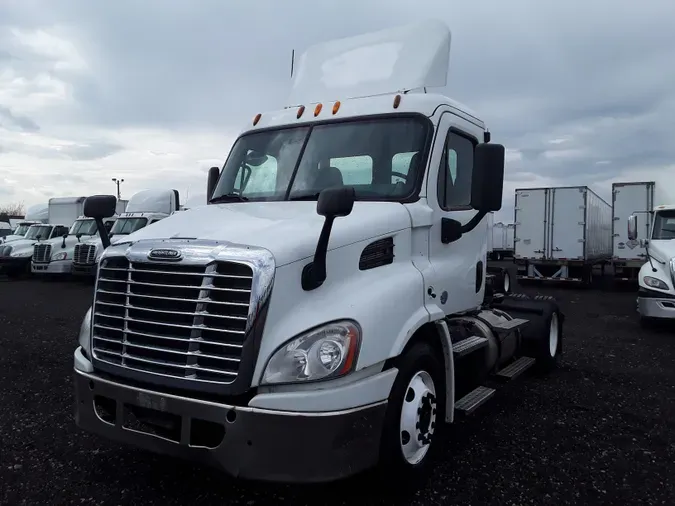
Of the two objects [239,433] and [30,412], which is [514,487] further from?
[30,412]

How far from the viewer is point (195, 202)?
7.49 metres

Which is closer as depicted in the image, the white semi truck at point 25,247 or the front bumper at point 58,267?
the front bumper at point 58,267

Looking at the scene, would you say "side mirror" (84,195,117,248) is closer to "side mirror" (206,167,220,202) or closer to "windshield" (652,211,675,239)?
"side mirror" (206,167,220,202)

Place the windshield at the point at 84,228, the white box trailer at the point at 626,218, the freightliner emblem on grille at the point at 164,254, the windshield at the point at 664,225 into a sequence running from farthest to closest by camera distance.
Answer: the windshield at the point at 84,228 < the white box trailer at the point at 626,218 < the windshield at the point at 664,225 < the freightliner emblem on grille at the point at 164,254

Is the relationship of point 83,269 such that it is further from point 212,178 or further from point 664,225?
point 664,225

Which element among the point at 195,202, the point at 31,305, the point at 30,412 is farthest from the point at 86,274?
the point at 30,412

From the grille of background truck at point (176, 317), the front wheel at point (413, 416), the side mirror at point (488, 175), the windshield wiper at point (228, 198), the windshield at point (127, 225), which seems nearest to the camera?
the grille of background truck at point (176, 317)

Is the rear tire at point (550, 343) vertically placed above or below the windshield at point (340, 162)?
below

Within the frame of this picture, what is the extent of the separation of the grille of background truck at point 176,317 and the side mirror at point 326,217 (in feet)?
1.22

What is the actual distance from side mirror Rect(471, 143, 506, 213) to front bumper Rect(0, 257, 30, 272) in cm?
2189

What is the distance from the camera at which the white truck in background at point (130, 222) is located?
60.5ft

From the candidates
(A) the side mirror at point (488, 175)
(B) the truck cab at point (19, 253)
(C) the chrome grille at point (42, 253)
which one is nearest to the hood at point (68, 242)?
(C) the chrome grille at point (42, 253)

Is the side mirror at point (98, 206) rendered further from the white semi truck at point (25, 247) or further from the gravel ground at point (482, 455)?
the white semi truck at point (25, 247)

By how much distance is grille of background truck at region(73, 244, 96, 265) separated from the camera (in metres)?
18.5
